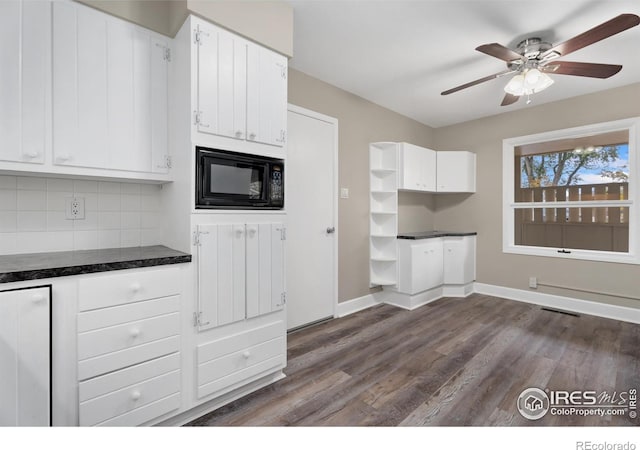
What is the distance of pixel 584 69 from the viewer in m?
2.17

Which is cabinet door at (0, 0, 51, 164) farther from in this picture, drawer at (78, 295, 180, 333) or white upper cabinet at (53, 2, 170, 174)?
drawer at (78, 295, 180, 333)

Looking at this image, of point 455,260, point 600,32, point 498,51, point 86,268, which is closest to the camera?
point 86,268

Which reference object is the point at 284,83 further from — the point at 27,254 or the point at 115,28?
the point at 27,254

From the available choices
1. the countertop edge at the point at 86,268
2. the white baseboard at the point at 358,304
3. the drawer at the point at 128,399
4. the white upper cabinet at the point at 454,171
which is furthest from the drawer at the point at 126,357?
the white upper cabinet at the point at 454,171

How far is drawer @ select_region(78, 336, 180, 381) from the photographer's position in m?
1.35

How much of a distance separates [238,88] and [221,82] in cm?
11

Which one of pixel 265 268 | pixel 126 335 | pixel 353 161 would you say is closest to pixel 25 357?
pixel 126 335

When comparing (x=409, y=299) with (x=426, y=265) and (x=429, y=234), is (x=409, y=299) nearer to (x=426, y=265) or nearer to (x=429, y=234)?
(x=426, y=265)

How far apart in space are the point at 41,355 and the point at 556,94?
4996mm

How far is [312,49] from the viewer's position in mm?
2531

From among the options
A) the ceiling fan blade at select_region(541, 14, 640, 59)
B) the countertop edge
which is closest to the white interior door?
the countertop edge

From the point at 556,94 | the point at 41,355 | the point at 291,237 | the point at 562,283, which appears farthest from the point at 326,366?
the point at 556,94

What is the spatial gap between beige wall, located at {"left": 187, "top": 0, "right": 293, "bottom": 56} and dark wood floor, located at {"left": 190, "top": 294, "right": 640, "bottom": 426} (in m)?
2.32

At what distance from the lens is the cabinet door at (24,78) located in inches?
54.9
